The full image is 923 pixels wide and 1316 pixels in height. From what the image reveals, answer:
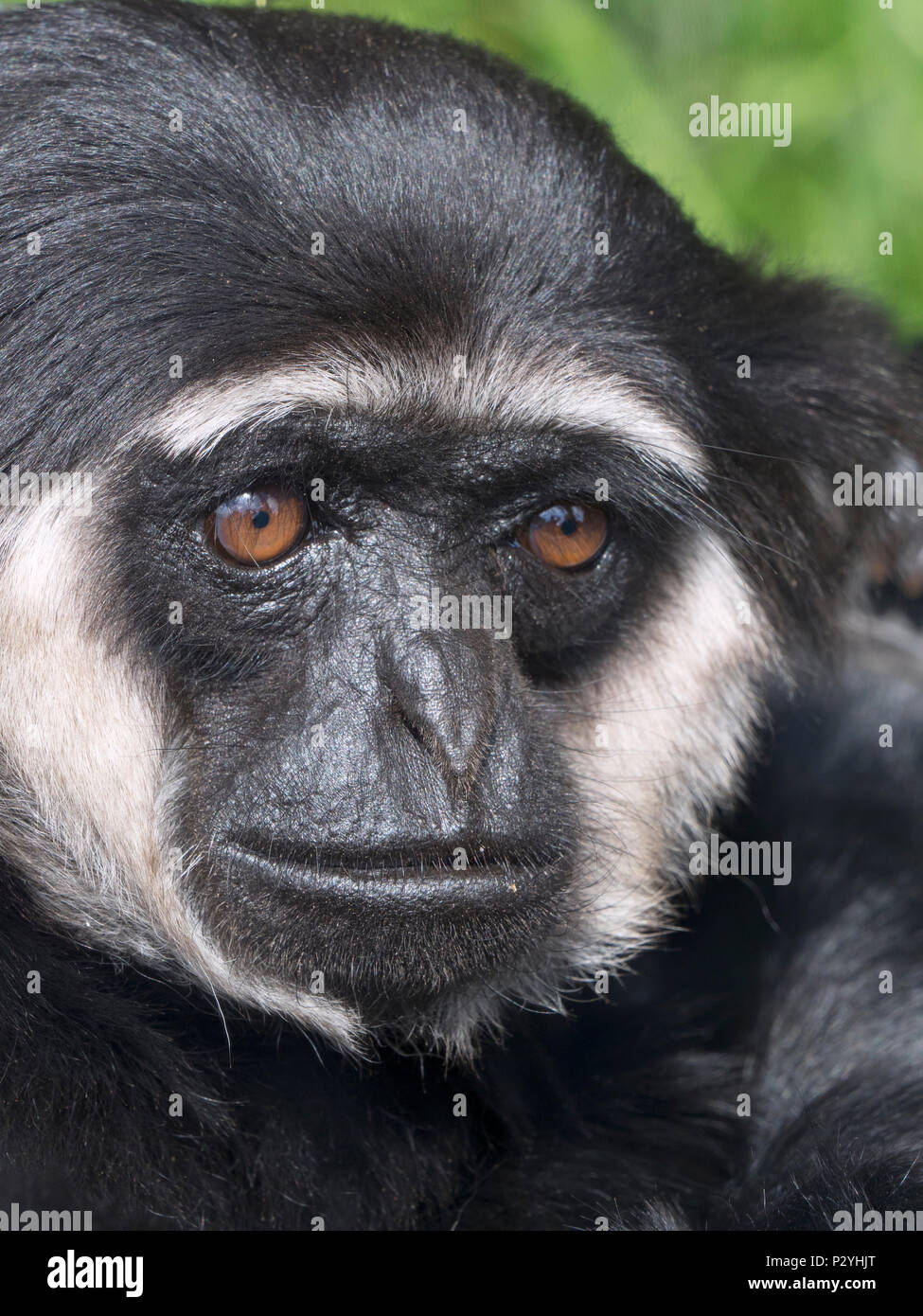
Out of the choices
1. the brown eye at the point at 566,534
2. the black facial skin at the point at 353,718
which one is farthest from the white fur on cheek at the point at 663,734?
the black facial skin at the point at 353,718

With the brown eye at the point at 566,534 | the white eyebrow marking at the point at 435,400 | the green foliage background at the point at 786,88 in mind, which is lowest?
the brown eye at the point at 566,534

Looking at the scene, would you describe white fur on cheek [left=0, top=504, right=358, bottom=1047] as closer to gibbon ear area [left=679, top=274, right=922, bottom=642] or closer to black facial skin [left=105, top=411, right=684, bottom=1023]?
black facial skin [left=105, top=411, right=684, bottom=1023]

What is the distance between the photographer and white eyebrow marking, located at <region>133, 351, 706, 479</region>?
3.81 metres

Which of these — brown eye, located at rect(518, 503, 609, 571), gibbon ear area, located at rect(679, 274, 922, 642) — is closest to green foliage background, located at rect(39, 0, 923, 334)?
gibbon ear area, located at rect(679, 274, 922, 642)

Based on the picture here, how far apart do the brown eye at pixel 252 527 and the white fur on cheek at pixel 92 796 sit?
0.38 meters

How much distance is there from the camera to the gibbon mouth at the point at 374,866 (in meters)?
3.92

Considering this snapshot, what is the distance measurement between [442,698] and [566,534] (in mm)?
828

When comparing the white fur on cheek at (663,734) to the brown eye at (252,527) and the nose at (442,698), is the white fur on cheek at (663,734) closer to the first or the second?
the nose at (442,698)

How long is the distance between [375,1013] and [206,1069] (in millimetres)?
511

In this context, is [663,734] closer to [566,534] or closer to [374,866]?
[566,534]

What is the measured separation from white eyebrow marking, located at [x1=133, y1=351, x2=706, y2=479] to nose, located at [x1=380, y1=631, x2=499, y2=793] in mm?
655

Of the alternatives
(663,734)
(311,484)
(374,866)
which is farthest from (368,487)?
(663,734)

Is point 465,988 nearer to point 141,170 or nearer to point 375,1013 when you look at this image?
point 375,1013

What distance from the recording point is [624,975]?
18.0ft
